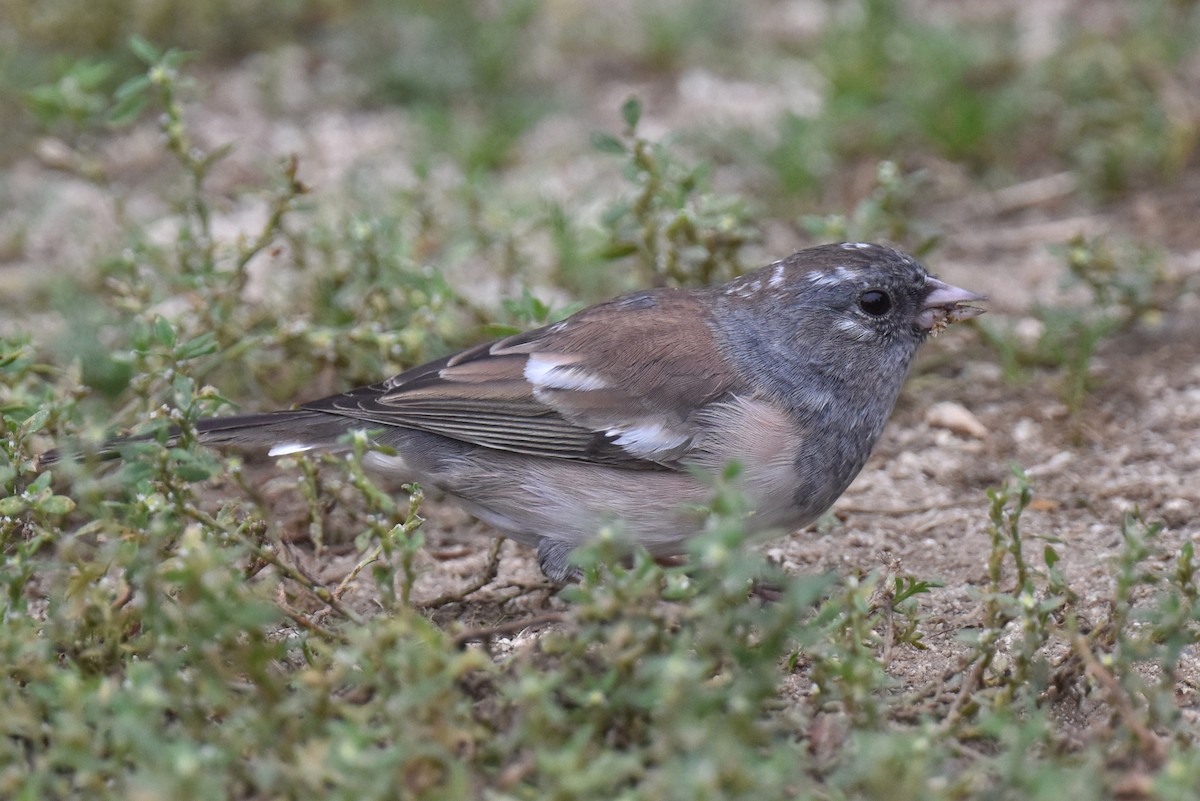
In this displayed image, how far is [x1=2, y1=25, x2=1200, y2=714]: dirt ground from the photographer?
3.92 m

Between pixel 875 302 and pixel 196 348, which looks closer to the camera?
pixel 196 348

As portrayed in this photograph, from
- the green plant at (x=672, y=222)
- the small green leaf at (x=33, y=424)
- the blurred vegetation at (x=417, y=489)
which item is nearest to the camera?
the blurred vegetation at (x=417, y=489)

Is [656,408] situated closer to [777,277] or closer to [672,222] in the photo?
[777,277]

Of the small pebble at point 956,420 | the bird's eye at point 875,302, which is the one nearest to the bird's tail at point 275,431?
the bird's eye at point 875,302

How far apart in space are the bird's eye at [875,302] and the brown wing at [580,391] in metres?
0.45

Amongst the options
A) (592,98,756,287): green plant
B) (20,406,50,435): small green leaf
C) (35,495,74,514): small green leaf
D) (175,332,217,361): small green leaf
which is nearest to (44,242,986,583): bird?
(20,406,50,435): small green leaf

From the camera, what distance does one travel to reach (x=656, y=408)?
3666mm

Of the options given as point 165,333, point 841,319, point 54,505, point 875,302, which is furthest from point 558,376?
point 54,505

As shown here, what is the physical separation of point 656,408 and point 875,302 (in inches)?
28.7

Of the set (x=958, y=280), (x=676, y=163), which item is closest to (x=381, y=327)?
(x=676, y=163)

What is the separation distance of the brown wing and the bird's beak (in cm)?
64

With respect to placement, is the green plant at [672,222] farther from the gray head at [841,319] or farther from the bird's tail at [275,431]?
the bird's tail at [275,431]

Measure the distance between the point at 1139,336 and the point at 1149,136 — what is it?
4.28ft

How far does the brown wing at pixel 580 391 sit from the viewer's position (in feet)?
12.0
